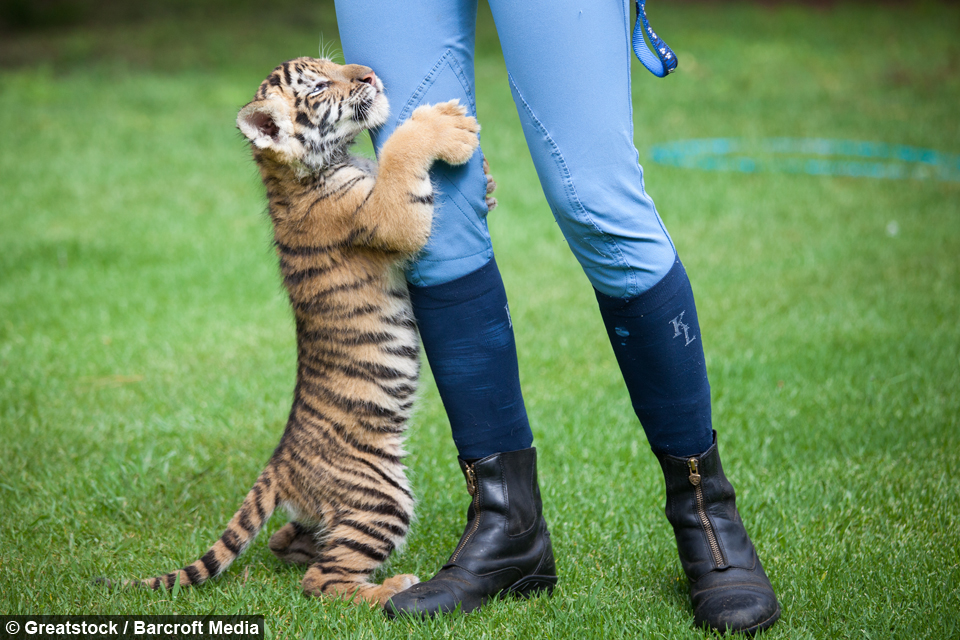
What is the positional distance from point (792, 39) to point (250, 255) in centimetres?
1127

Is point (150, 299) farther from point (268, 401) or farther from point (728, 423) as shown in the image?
point (728, 423)

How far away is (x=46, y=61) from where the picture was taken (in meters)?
12.9

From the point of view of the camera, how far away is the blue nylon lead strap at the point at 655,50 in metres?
2.27

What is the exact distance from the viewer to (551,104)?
2.03m

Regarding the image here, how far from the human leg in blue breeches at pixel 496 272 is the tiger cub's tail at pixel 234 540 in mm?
502

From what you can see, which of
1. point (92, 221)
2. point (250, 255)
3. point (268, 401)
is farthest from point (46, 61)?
point (268, 401)

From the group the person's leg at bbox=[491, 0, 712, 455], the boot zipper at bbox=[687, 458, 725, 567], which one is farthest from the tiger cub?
the boot zipper at bbox=[687, 458, 725, 567]

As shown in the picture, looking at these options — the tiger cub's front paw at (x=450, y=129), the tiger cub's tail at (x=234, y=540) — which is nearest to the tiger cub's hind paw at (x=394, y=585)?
the tiger cub's tail at (x=234, y=540)

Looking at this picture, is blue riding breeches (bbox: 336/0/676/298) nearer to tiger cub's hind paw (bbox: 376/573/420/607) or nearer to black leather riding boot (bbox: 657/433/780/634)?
black leather riding boot (bbox: 657/433/780/634)

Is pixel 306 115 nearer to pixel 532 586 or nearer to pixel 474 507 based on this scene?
pixel 474 507

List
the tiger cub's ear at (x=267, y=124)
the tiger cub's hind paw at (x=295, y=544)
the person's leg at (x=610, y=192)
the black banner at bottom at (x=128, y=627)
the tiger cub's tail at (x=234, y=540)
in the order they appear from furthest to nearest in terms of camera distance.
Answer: the tiger cub's hind paw at (x=295, y=544) < the tiger cub's ear at (x=267, y=124) < the tiger cub's tail at (x=234, y=540) < the black banner at bottom at (x=128, y=627) < the person's leg at (x=610, y=192)

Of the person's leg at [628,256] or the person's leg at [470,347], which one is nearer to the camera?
the person's leg at [628,256]

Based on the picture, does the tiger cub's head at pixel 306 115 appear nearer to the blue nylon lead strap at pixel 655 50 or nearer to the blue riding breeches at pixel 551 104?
the blue riding breeches at pixel 551 104

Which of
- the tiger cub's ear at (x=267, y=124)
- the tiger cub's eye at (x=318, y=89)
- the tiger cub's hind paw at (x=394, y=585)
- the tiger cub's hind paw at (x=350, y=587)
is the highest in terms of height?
the tiger cub's eye at (x=318, y=89)
